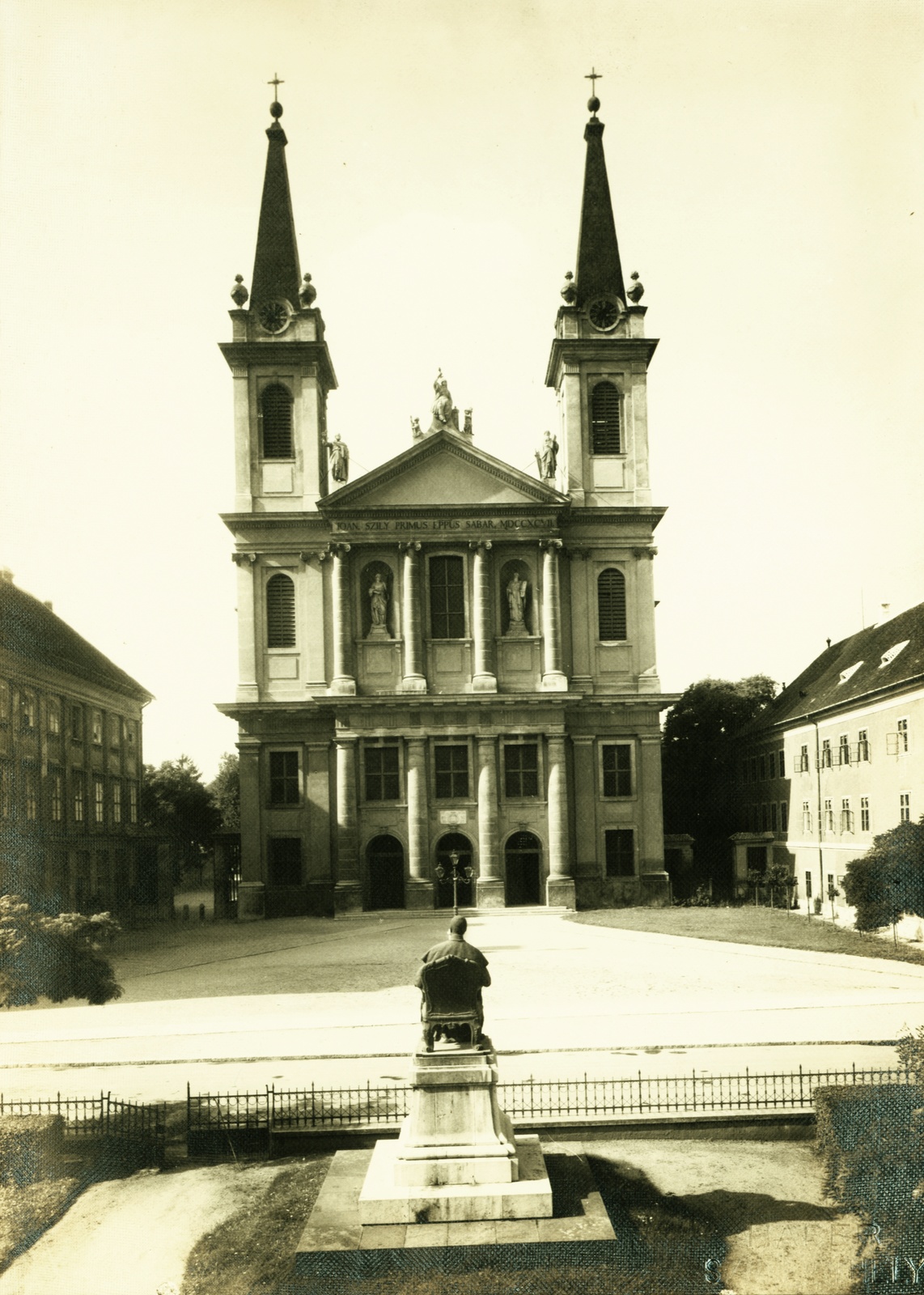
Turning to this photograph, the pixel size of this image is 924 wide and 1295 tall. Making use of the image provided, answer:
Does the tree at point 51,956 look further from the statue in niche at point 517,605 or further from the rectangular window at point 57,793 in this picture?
the rectangular window at point 57,793

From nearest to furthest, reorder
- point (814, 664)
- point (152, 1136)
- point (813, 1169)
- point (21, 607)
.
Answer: point (813, 1169) → point (152, 1136) → point (21, 607) → point (814, 664)

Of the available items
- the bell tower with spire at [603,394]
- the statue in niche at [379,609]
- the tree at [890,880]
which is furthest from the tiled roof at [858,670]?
the statue in niche at [379,609]

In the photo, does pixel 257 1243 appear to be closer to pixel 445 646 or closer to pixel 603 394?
pixel 445 646

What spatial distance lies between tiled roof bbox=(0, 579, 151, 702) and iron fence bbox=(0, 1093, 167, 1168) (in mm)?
22464

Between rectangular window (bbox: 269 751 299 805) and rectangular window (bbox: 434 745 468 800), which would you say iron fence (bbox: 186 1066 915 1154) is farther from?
rectangular window (bbox: 269 751 299 805)

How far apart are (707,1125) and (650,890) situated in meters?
30.8

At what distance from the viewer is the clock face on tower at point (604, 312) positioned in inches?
1859

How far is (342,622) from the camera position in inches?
A: 1753

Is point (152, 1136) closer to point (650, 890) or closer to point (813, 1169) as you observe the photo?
point (813, 1169)

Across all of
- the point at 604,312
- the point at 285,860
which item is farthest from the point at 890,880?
the point at 604,312

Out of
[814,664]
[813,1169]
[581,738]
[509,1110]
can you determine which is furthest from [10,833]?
[814,664]

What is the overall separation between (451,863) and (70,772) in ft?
56.2

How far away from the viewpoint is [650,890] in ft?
147

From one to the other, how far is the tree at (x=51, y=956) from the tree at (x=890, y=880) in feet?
70.0
